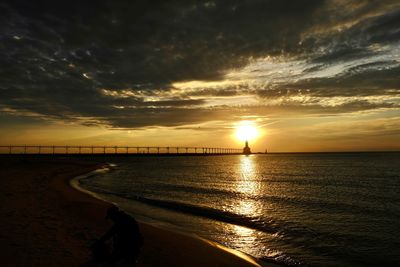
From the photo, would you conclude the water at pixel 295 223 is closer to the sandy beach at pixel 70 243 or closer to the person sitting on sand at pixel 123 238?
the sandy beach at pixel 70 243

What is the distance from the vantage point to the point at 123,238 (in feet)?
34.6

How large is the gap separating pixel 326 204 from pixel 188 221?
14.9 m

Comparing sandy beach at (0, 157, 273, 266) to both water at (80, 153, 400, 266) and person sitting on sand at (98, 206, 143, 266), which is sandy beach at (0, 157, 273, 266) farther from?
water at (80, 153, 400, 266)

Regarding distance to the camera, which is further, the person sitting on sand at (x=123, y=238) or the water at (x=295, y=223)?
the water at (x=295, y=223)

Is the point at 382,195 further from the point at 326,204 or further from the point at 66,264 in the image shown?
the point at 66,264

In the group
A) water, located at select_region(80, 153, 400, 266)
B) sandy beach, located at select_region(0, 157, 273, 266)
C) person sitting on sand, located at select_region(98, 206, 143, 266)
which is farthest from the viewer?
water, located at select_region(80, 153, 400, 266)

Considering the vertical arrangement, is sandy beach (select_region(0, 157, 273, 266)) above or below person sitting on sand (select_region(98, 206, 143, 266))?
below

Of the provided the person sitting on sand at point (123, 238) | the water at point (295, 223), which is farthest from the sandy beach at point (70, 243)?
the water at point (295, 223)

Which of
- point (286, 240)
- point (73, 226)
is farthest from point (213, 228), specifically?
point (73, 226)

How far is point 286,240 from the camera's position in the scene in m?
17.7

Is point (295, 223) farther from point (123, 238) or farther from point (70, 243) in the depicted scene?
point (123, 238)

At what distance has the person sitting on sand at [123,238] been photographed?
34.1 ft

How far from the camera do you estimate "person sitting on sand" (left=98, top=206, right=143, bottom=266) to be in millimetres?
10391

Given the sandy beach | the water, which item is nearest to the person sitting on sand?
the sandy beach
